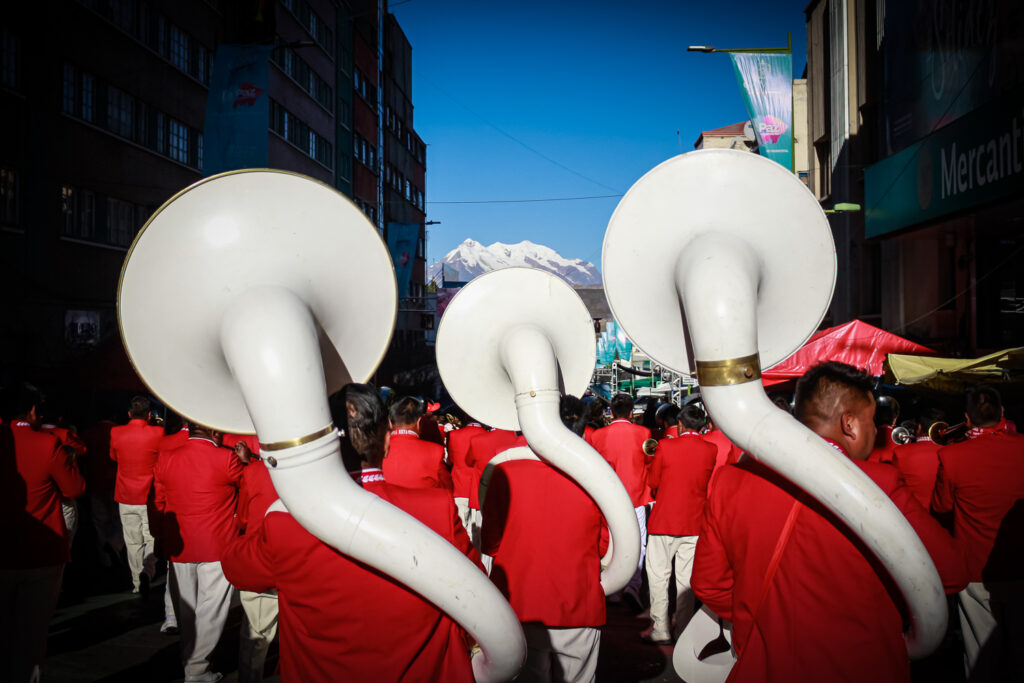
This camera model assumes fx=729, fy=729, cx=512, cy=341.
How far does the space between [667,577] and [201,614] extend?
371 centimetres

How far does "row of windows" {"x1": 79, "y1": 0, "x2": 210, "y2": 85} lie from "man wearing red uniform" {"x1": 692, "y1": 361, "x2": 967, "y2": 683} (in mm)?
18384

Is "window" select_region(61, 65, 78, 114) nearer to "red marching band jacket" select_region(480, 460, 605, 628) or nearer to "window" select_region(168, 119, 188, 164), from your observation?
"window" select_region(168, 119, 188, 164)

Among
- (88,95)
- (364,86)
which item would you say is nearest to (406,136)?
(364,86)

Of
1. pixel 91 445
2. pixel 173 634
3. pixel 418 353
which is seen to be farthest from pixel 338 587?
pixel 418 353

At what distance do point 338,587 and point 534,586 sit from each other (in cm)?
146

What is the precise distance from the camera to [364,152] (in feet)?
126

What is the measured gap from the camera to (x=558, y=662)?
3.58 m

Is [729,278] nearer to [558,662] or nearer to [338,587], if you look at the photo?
[338,587]

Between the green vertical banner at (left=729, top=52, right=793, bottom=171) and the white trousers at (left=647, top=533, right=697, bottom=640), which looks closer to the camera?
the white trousers at (left=647, top=533, right=697, bottom=640)

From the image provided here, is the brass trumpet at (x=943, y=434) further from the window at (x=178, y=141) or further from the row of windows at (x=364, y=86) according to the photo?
the row of windows at (x=364, y=86)

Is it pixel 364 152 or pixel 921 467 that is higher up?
pixel 364 152

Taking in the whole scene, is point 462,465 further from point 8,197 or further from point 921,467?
point 8,197

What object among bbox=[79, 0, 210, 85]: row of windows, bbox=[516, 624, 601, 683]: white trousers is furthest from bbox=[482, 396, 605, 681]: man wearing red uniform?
bbox=[79, 0, 210, 85]: row of windows

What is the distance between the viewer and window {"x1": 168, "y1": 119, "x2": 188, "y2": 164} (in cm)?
1958
